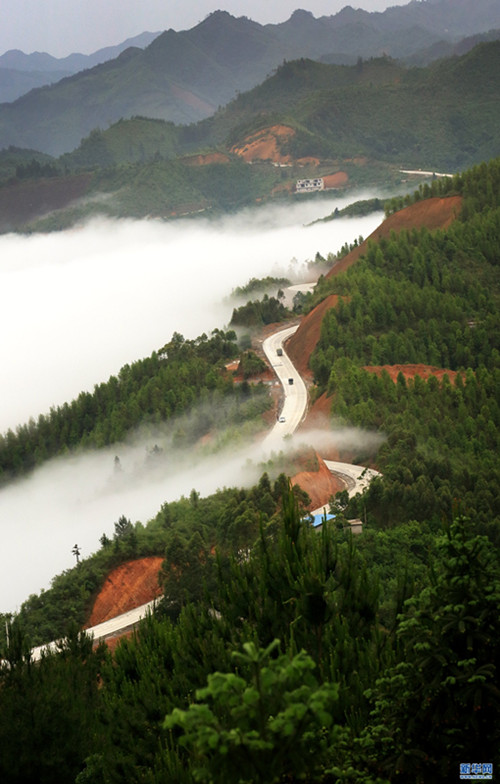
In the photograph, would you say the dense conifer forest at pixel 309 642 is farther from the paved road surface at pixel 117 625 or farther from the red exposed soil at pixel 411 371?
the red exposed soil at pixel 411 371

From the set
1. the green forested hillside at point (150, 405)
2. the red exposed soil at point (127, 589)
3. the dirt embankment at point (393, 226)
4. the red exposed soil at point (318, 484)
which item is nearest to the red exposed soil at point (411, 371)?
the green forested hillside at point (150, 405)

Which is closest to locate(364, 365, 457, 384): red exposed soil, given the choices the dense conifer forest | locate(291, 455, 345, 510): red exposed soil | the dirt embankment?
the dense conifer forest

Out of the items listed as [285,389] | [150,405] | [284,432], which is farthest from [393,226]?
[284,432]

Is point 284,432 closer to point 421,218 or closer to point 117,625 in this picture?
point 117,625

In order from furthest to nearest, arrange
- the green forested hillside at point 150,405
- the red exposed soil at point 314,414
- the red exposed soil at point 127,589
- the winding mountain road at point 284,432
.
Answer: the green forested hillside at point 150,405 → the red exposed soil at point 314,414 → the red exposed soil at point 127,589 → the winding mountain road at point 284,432

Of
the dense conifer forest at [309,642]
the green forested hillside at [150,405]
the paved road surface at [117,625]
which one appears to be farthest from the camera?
the green forested hillside at [150,405]
